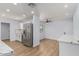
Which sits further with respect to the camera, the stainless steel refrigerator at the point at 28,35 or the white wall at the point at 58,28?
the stainless steel refrigerator at the point at 28,35

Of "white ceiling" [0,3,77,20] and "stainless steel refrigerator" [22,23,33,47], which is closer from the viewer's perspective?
"white ceiling" [0,3,77,20]

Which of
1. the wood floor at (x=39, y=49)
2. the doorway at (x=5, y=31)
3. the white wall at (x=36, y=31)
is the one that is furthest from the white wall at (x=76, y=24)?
the doorway at (x=5, y=31)

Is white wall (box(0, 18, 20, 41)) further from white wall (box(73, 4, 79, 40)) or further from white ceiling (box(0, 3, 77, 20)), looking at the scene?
white wall (box(73, 4, 79, 40))

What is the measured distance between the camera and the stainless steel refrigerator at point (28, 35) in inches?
51.1

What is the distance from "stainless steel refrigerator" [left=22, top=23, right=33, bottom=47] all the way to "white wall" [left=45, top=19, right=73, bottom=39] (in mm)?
280

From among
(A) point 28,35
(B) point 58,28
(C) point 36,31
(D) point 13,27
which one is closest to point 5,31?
(D) point 13,27

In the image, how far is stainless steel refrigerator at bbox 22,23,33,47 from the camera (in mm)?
1297

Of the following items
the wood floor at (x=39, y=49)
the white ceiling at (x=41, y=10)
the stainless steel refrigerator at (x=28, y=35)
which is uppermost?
the white ceiling at (x=41, y=10)

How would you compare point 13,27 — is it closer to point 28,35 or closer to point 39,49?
point 28,35

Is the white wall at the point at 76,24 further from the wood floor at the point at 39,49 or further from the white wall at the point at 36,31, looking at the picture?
the white wall at the point at 36,31

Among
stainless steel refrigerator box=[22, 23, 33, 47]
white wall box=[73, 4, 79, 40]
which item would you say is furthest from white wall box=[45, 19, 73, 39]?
stainless steel refrigerator box=[22, 23, 33, 47]

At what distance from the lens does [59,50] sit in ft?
3.99

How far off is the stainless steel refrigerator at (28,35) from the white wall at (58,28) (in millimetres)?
280

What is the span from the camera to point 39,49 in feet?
4.21
